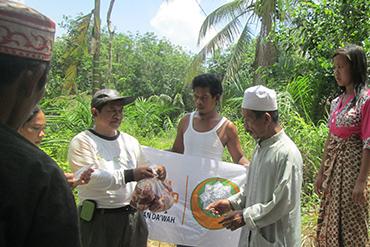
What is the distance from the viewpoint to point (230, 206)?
113 inches

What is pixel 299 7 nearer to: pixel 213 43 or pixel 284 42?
pixel 284 42

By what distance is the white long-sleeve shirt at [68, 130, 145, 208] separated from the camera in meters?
2.83

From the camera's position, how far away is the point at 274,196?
96.5 inches

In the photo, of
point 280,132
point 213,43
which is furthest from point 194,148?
point 213,43

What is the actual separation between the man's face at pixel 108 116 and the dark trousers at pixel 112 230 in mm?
573

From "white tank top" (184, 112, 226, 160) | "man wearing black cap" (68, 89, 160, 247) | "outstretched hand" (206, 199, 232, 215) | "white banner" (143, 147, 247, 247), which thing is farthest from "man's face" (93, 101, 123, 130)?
"outstretched hand" (206, 199, 232, 215)

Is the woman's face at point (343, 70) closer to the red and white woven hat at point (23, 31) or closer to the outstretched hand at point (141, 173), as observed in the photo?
the outstretched hand at point (141, 173)

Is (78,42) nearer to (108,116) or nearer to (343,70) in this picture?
(108,116)

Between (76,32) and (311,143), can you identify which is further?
(76,32)

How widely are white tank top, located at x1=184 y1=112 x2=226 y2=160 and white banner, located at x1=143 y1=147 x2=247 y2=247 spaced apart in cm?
5

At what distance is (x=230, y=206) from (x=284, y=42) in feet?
15.2

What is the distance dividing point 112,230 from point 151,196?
1.12 ft

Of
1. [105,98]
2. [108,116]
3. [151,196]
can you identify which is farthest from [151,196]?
[105,98]

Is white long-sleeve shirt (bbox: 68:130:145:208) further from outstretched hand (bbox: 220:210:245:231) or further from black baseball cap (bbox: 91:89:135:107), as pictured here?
outstretched hand (bbox: 220:210:245:231)
